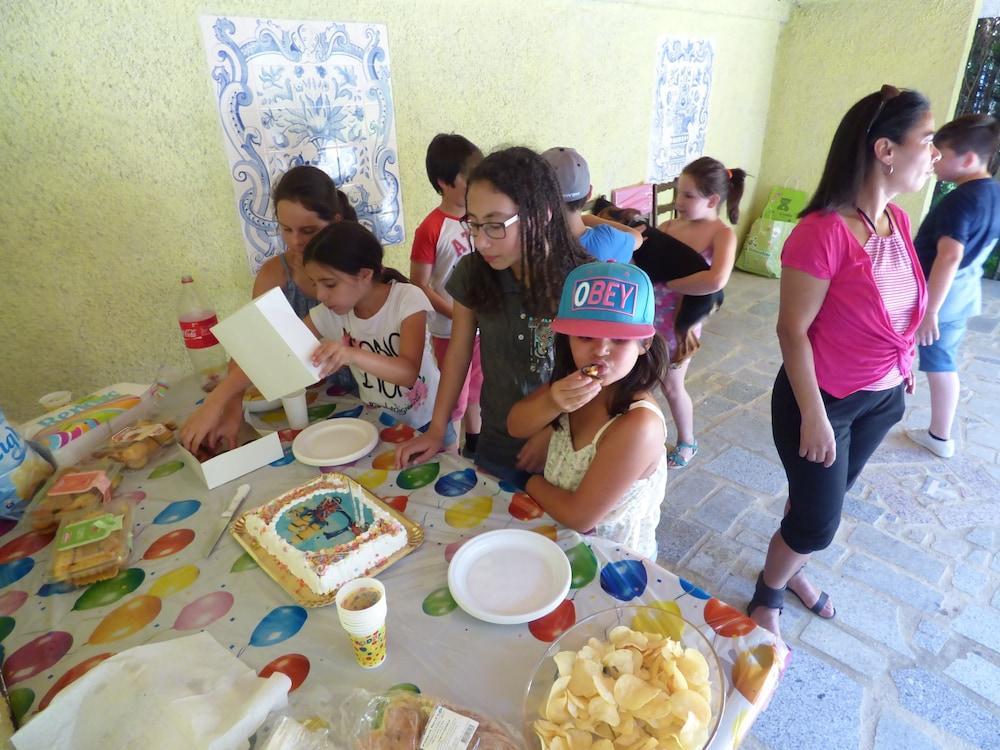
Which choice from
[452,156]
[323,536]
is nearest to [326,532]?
[323,536]

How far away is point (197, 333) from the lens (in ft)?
6.44

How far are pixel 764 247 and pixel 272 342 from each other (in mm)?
5721

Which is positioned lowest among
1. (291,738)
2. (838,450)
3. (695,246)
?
(838,450)

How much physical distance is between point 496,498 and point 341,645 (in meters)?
0.48

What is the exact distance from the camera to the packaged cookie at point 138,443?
1.56 m

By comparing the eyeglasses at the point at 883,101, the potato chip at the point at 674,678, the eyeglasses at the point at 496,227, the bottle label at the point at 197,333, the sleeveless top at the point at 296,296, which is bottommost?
the potato chip at the point at 674,678

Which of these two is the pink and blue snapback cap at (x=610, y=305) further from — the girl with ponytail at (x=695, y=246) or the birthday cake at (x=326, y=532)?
the girl with ponytail at (x=695, y=246)

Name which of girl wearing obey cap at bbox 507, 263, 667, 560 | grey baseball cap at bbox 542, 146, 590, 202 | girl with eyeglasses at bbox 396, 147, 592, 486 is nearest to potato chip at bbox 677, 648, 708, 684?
girl wearing obey cap at bbox 507, 263, 667, 560

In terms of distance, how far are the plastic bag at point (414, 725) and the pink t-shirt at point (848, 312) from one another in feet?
4.60

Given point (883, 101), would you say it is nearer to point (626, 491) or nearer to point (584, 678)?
point (626, 491)

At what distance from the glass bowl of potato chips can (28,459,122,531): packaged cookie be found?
118cm

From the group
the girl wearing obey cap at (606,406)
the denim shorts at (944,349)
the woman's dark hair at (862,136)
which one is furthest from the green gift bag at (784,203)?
the girl wearing obey cap at (606,406)

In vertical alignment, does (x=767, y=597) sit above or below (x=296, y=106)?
below

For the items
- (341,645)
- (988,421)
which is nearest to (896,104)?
(341,645)
